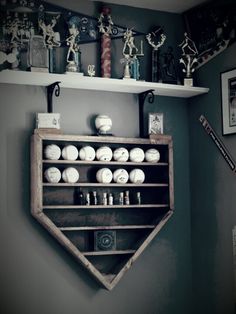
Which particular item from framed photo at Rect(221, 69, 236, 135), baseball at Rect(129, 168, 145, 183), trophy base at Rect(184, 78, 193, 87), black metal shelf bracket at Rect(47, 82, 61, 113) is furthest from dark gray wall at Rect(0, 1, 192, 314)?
framed photo at Rect(221, 69, 236, 135)

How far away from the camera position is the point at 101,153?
5160 mm

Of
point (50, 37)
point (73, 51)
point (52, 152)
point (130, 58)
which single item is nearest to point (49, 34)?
point (50, 37)

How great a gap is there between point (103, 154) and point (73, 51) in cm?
93

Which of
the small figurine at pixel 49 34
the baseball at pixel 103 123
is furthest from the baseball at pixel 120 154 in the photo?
the small figurine at pixel 49 34

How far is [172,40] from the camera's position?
582 centimetres

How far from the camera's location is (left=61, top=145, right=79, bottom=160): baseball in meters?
5.02

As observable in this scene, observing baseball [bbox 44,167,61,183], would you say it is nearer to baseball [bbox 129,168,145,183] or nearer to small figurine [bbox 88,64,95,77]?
baseball [bbox 129,168,145,183]

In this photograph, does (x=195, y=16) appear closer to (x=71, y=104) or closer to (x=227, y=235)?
(x=71, y=104)

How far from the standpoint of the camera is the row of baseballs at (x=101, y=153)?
5.00 metres

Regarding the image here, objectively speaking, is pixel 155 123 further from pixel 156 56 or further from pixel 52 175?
pixel 52 175

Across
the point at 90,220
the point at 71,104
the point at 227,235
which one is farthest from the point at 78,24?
the point at 227,235

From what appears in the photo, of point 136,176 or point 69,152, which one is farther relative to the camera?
point 136,176

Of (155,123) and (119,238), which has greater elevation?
(155,123)

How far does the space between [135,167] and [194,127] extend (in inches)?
29.7
